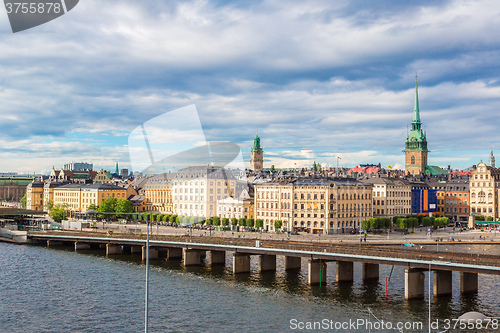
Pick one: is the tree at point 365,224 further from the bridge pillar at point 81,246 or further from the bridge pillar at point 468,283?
the bridge pillar at point 468,283

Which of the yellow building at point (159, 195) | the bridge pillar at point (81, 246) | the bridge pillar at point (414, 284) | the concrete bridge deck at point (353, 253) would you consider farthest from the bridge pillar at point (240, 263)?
the yellow building at point (159, 195)

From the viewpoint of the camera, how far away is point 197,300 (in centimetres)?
5959

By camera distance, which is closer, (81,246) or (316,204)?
(81,246)

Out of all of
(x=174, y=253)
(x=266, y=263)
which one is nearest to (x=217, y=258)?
(x=174, y=253)

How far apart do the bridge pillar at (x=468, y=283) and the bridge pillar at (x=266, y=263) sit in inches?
1114

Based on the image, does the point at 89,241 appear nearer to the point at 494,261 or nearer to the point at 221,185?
the point at 221,185

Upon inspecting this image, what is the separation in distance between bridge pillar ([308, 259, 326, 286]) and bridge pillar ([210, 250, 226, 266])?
22459 millimetres

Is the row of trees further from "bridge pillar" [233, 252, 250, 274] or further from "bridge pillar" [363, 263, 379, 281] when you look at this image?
"bridge pillar" [363, 263, 379, 281]

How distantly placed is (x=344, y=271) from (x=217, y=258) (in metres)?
25.6

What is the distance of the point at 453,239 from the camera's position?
11719cm

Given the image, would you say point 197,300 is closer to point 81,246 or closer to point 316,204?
point 81,246

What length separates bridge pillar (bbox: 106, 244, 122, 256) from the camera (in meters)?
101

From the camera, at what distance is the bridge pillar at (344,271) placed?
232 feet

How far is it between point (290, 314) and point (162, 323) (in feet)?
42.0
